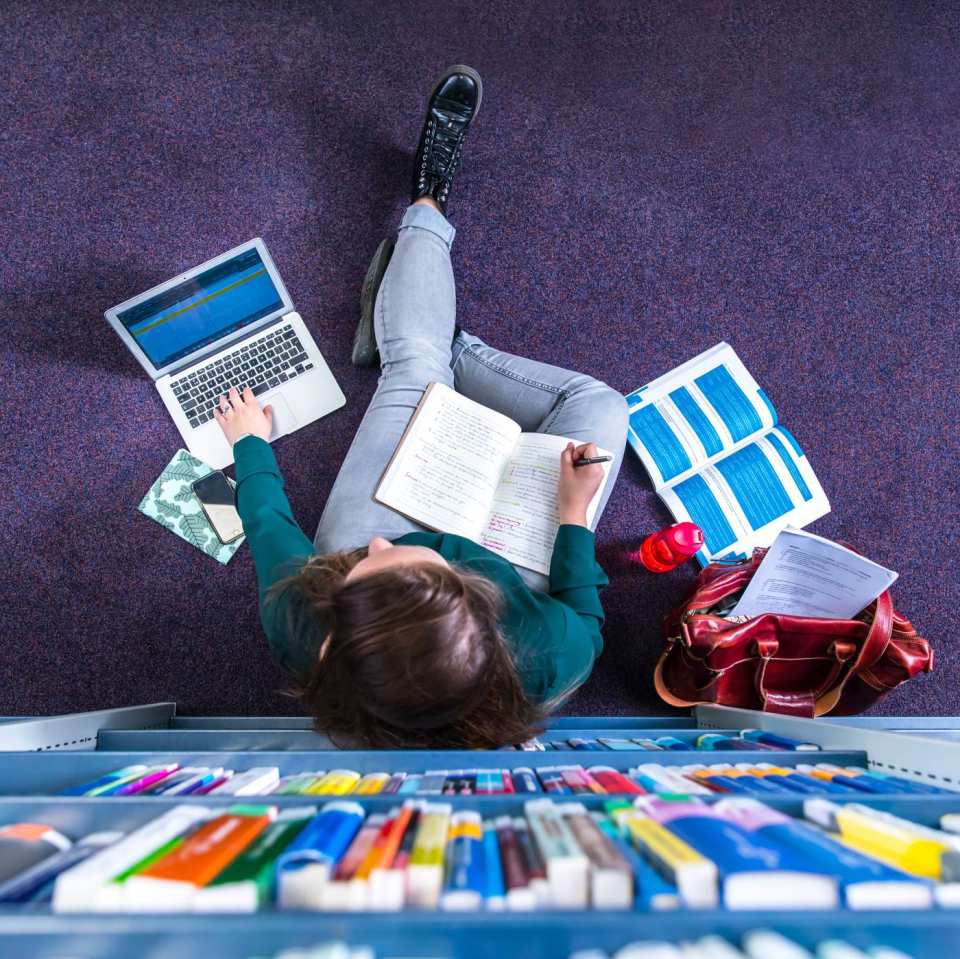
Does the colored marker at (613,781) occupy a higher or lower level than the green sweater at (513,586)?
lower

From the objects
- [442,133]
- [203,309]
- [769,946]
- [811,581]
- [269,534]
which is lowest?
[769,946]

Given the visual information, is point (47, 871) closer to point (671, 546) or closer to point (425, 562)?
point (425, 562)

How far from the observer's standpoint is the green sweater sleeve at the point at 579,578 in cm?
119

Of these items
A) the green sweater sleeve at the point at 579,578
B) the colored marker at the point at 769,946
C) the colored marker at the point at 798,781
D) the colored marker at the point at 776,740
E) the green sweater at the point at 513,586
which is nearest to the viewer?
the colored marker at the point at 769,946

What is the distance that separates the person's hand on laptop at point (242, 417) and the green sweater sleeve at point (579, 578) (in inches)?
25.4

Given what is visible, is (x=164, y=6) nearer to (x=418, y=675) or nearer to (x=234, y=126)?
(x=234, y=126)

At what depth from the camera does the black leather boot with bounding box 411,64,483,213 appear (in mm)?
1632

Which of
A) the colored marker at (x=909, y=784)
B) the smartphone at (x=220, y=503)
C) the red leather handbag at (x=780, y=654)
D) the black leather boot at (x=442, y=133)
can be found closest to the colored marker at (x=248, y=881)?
the colored marker at (x=909, y=784)

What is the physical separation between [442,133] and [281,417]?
0.75 meters

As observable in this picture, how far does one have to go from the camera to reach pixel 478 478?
134cm

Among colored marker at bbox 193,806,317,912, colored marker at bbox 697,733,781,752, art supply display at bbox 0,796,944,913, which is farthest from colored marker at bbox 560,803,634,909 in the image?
colored marker at bbox 697,733,781,752

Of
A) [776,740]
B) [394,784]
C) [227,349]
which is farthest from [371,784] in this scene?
[227,349]

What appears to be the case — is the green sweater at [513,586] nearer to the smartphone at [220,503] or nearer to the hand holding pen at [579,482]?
the hand holding pen at [579,482]

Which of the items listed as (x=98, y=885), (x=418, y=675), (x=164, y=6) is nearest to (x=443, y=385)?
(x=418, y=675)
